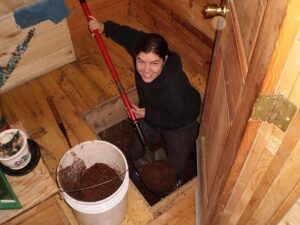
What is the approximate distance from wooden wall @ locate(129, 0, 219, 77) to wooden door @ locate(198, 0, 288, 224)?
0.72 metres

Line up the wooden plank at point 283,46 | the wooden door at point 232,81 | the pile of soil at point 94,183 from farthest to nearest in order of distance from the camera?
the pile of soil at point 94,183, the wooden door at point 232,81, the wooden plank at point 283,46

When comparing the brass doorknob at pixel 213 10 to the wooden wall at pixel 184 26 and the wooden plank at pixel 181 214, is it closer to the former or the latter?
the wooden wall at pixel 184 26

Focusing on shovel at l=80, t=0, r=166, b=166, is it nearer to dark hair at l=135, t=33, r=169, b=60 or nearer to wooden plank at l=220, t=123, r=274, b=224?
dark hair at l=135, t=33, r=169, b=60

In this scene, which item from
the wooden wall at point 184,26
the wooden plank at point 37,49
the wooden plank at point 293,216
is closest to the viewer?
the wooden plank at point 293,216

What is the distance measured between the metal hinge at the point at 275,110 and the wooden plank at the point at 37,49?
1.87 meters

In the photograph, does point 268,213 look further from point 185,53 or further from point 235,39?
point 185,53

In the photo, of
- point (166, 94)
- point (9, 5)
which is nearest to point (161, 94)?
point (166, 94)

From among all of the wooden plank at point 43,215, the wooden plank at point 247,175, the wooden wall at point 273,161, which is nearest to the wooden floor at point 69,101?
the wooden plank at point 43,215

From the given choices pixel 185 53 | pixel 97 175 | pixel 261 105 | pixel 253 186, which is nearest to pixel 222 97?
pixel 253 186

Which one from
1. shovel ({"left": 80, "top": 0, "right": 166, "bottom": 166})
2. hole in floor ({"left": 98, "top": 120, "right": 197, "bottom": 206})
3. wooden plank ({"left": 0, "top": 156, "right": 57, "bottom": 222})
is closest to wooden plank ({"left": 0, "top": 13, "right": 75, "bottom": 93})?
shovel ({"left": 80, "top": 0, "right": 166, "bottom": 166})

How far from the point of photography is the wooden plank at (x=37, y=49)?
221cm

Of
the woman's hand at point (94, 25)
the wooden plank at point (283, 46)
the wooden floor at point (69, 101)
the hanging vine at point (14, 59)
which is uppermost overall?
the wooden plank at point (283, 46)

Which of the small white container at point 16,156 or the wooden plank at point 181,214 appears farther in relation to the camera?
the wooden plank at point 181,214

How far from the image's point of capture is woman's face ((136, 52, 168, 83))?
182cm
